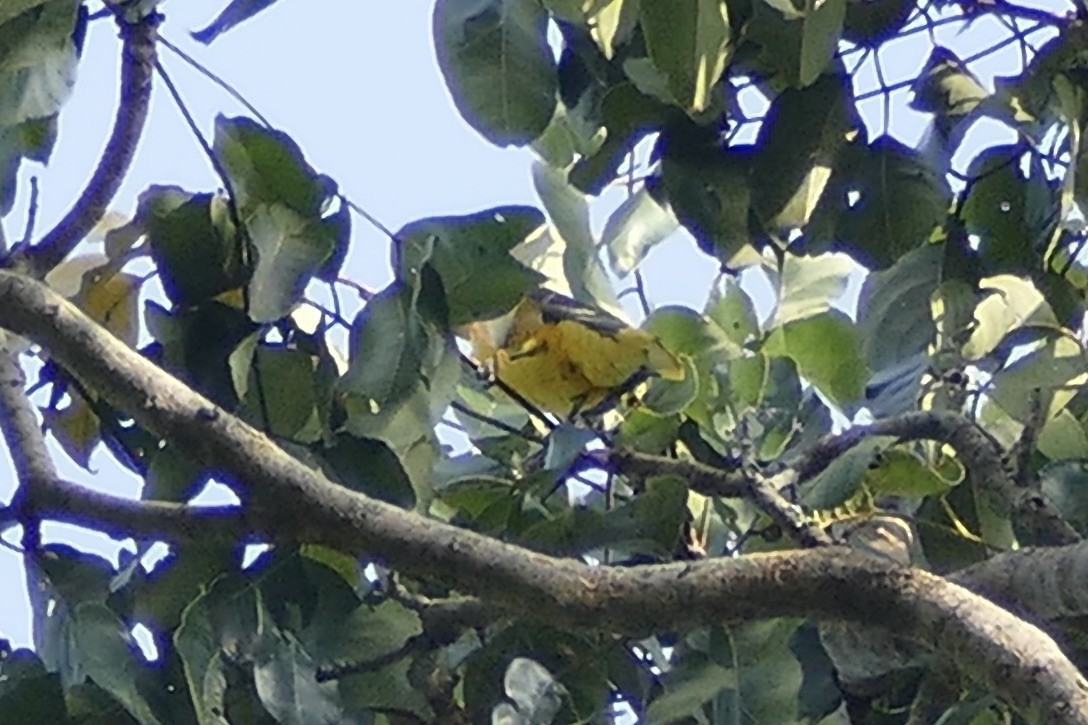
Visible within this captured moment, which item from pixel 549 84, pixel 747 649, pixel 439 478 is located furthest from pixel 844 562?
pixel 439 478

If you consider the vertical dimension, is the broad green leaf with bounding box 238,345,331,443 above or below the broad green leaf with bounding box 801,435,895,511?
above

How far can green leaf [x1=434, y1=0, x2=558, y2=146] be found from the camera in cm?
75

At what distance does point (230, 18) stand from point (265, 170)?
70 millimetres

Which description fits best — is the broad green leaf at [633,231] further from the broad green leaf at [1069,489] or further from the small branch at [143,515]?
the small branch at [143,515]

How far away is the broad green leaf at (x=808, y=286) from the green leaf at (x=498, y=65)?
0.45 metres

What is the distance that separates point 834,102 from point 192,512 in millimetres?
363

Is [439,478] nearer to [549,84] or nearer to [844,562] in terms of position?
[549,84]

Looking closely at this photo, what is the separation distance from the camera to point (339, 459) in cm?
75

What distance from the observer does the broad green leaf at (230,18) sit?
0.74 meters

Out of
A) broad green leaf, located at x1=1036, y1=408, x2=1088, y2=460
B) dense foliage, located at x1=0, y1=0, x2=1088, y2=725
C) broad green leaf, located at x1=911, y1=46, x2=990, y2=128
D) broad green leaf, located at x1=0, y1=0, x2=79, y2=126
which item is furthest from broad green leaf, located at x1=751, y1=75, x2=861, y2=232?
broad green leaf, located at x1=0, y1=0, x2=79, y2=126

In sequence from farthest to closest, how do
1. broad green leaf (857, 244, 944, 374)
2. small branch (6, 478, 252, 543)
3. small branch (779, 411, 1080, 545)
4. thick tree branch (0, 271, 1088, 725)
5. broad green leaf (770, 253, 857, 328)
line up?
broad green leaf (770, 253, 857, 328) → broad green leaf (857, 244, 944, 374) → small branch (779, 411, 1080, 545) → small branch (6, 478, 252, 543) → thick tree branch (0, 271, 1088, 725)

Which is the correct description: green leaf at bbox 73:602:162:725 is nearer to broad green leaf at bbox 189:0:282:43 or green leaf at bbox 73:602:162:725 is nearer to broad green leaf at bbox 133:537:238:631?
broad green leaf at bbox 133:537:238:631

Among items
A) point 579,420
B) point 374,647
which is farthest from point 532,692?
point 579,420

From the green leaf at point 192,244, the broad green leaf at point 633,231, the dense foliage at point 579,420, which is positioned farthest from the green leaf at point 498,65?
the broad green leaf at point 633,231
